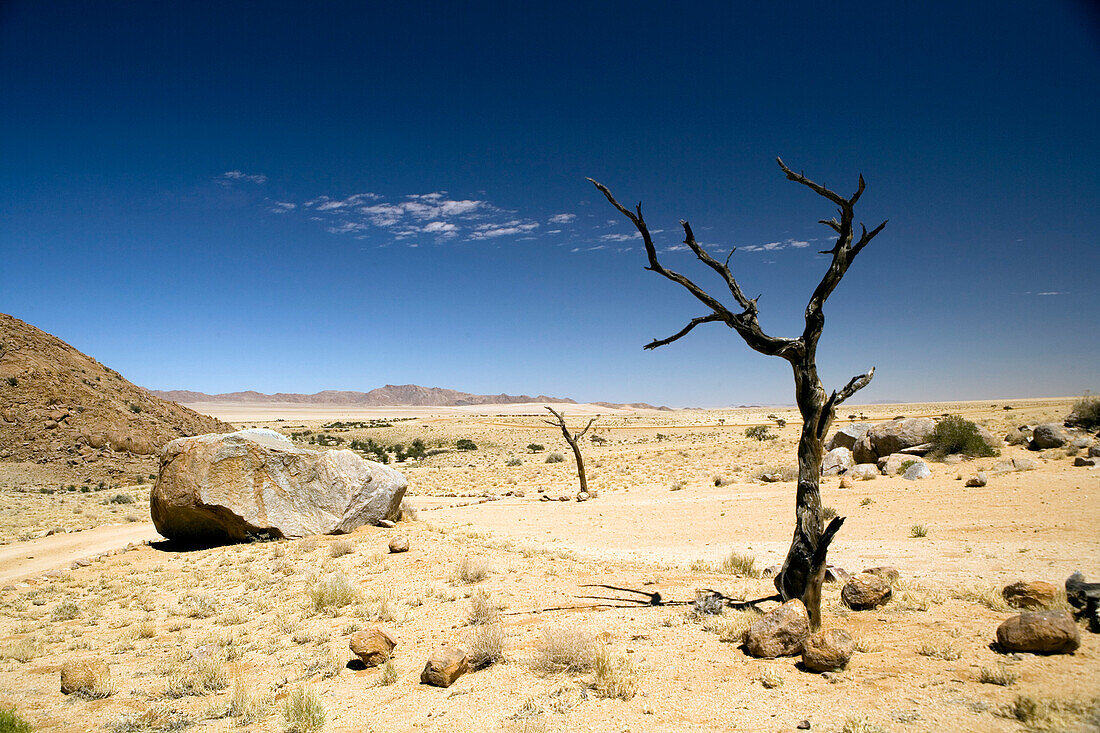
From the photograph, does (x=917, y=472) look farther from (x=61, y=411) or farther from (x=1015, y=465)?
(x=61, y=411)

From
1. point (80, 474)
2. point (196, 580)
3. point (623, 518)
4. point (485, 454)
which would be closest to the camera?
point (196, 580)

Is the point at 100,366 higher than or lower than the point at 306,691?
higher

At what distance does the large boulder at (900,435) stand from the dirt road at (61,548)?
89.8ft

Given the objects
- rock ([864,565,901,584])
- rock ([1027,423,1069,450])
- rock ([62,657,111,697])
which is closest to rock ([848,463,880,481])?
rock ([1027,423,1069,450])

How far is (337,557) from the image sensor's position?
11.8 meters

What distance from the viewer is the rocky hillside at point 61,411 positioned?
2703cm

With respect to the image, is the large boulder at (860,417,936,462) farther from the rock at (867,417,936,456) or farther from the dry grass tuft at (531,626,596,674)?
the dry grass tuft at (531,626,596,674)

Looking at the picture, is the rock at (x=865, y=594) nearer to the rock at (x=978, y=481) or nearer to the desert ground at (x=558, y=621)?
the desert ground at (x=558, y=621)

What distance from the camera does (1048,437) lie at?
20.8 m

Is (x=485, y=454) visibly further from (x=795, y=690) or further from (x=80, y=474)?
(x=795, y=690)

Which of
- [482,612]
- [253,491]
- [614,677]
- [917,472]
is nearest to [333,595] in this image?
[482,612]

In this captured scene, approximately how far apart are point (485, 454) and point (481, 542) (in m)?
35.6

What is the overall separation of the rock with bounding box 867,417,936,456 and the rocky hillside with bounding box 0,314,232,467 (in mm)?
37442

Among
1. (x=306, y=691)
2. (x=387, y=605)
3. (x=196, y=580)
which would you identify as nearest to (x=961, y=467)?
(x=387, y=605)
